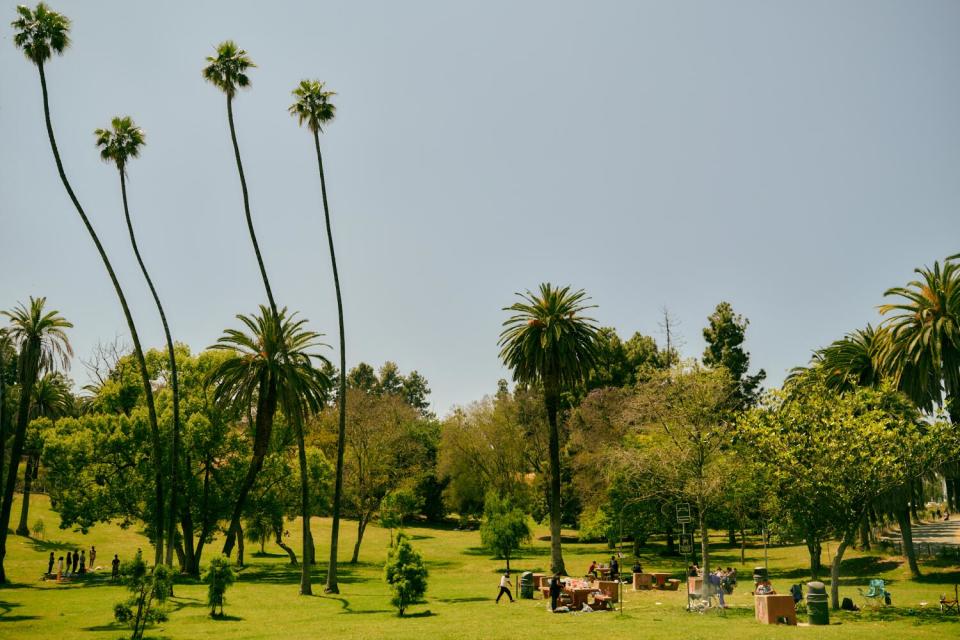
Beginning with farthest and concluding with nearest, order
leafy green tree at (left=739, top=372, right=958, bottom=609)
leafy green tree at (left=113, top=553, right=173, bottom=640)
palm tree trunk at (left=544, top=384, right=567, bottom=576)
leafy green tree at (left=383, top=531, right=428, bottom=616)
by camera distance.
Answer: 1. palm tree trunk at (left=544, top=384, right=567, bottom=576)
2. leafy green tree at (left=383, top=531, right=428, bottom=616)
3. leafy green tree at (left=739, top=372, right=958, bottom=609)
4. leafy green tree at (left=113, top=553, right=173, bottom=640)

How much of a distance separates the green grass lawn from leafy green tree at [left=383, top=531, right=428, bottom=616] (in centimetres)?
77

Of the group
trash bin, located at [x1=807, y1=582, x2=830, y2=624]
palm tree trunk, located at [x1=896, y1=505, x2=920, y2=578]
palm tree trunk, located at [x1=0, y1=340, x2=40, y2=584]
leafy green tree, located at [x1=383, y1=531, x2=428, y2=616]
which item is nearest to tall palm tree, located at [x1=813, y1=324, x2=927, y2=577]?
palm tree trunk, located at [x1=896, y1=505, x2=920, y2=578]

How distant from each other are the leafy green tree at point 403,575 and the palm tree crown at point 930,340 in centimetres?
3004

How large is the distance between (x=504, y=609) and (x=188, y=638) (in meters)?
12.4

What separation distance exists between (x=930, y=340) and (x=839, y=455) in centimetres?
1843

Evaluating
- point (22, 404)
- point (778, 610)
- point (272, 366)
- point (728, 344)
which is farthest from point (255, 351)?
point (728, 344)

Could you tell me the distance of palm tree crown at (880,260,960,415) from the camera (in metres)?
38.8

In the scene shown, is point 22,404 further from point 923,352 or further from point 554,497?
point 923,352

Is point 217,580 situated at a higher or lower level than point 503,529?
lower

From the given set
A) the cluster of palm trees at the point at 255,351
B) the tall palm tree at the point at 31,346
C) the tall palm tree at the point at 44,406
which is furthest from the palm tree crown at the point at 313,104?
the tall palm tree at the point at 44,406

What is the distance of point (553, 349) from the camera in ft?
150

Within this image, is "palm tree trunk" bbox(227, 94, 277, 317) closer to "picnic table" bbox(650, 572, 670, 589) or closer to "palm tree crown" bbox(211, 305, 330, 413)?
"palm tree crown" bbox(211, 305, 330, 413)

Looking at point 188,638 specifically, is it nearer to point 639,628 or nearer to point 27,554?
point 639,628

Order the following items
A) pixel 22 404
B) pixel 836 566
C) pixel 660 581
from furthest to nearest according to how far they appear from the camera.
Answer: pixel 22 404 < pixel 660 581 < pixel 836 566
